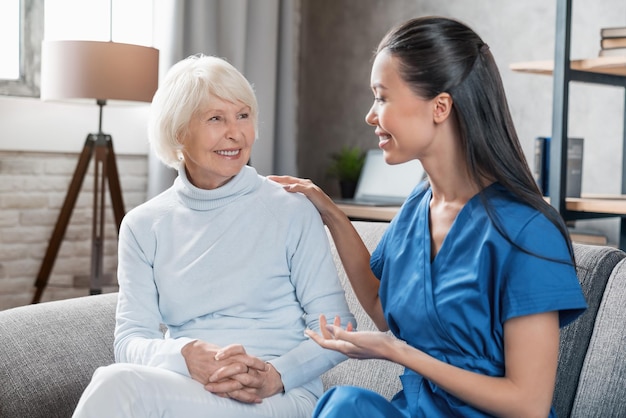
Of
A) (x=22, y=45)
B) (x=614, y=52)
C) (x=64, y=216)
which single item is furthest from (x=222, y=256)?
(x=22, y=45)

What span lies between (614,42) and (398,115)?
62.3 inches

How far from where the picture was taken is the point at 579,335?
1591 millimetres

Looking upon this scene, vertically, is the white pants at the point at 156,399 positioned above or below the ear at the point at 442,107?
below

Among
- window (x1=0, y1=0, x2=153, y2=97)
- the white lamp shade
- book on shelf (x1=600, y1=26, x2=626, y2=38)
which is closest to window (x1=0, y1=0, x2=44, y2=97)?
window (x1=0, y1=0, x2=153, y2=97)

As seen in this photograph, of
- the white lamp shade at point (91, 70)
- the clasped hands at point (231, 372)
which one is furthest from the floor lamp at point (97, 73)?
the clasped hands at point (231, 372)

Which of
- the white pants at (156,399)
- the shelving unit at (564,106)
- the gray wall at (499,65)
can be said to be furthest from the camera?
the gray wall at (499,65)

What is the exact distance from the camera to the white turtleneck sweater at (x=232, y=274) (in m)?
1.69

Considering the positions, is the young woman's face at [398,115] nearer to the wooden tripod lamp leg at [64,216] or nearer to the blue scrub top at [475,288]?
the blue scrub top at [475,288]

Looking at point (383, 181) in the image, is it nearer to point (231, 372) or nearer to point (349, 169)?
point (349, 169)

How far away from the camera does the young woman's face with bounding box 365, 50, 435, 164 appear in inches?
53.4

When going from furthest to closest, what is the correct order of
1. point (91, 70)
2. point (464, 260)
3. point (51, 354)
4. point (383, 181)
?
1. point (383, 181)
2. point (91, 70)
3. point (51, 354)
4. point (464, 260)

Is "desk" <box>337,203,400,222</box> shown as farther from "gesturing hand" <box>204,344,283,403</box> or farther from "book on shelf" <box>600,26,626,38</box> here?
"gesturing hand" <box>204,344,283,403</box>

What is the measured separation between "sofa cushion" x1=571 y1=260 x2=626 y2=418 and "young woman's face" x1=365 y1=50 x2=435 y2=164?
1.64 feet

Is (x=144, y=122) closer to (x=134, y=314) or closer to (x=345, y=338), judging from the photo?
(x=134, y=314)
